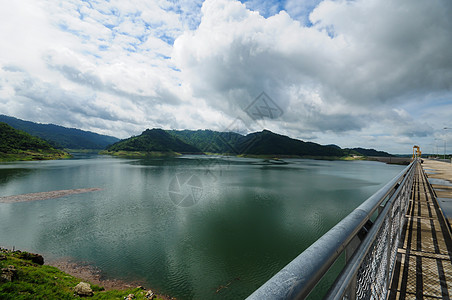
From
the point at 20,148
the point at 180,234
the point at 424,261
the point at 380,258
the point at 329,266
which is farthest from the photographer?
the point at 20,148

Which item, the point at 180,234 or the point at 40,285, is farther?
the point at 180,234

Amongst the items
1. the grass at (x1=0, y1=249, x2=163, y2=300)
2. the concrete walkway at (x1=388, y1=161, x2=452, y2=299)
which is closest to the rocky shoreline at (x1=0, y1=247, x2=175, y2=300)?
the grass at (x1=0, y1=249, x2=163, y2=300)

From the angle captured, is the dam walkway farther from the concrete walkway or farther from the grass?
the grass

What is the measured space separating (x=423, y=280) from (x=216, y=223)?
1452 centimetres

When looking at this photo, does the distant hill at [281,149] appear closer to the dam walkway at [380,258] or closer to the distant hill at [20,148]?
the distant hill at [20,148]

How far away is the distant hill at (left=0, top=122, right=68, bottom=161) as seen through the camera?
233ft

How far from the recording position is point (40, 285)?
7320 mm

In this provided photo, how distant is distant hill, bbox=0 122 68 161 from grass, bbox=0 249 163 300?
8381cm

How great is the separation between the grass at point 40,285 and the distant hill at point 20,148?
3300 inches

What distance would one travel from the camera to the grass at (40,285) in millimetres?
6648

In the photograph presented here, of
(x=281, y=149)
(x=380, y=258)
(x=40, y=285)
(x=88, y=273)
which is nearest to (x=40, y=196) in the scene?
(x=88, y=273)

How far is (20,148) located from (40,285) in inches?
3931

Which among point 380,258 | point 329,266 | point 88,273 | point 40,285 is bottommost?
point 88,273

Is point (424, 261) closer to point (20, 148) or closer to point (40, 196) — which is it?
point (40, 196)
